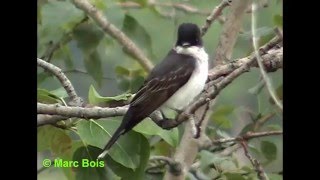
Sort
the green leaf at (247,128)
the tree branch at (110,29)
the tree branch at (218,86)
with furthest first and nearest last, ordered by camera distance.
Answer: the tree branch at (110,29)
the green leaf at (247,128)
the tree branch at (218,86)

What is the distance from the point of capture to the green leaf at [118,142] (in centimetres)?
152

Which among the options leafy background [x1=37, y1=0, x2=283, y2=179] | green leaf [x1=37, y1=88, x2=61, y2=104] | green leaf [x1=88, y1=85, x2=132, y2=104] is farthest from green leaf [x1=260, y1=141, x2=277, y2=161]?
green leaf [x1=37, y1=88, x2=61, y2=104]

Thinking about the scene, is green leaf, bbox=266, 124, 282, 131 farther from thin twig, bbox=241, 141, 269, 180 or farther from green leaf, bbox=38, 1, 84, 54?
green leaf, bbox=38, 1, 84, 54

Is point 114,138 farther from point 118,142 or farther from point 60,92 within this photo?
point 60,92

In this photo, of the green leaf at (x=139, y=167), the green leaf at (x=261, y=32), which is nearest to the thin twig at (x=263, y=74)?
the green leaf at (x=261, y=32)

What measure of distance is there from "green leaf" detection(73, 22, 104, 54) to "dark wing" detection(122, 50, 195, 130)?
175 millimetres

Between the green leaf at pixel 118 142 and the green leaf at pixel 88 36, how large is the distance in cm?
22

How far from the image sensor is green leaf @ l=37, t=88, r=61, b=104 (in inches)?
59.9

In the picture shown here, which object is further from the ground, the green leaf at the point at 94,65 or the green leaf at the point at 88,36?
the green leaf at the point at 88,36

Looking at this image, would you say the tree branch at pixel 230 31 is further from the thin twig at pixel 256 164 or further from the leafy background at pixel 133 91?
the thin twig at pixel 256 164

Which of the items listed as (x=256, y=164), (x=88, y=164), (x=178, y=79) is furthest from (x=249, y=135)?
(x=88, y=164)

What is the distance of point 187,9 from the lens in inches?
63.9
